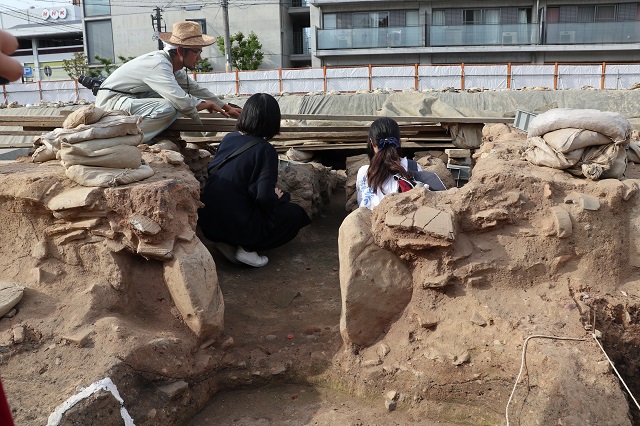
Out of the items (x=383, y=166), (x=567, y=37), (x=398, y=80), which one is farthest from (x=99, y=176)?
(x=567, y=37)

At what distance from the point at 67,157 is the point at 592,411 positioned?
11.1ft

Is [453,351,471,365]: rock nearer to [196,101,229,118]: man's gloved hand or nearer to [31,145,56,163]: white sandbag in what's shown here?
[31,145,56,163]: white sandbag

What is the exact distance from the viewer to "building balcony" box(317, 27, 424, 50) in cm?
2519

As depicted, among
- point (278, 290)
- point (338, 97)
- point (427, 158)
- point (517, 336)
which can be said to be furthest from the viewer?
point (338, 97)

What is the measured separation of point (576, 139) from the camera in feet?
12.0

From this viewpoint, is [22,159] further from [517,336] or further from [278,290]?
[517,336]

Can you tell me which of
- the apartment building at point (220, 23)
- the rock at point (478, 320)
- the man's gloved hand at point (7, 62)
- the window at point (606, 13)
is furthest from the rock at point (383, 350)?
the apartment building at point (220, 23)

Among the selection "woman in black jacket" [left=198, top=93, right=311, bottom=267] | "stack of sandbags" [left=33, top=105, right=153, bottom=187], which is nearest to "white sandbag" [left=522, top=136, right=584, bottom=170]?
"woman in black jacket" [left=198, top=93, right=311, bottom=267]

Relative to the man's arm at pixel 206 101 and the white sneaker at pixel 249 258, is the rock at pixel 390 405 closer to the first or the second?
the white sneaker at pixel 249 258

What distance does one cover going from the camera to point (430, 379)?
330 cm

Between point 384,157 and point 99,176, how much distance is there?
1.92 metres

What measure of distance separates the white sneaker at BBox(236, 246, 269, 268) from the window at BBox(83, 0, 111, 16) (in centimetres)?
3098

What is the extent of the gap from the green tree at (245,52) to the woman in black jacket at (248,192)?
74.2ft

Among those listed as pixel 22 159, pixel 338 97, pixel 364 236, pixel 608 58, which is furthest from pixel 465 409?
pixel 608 58
